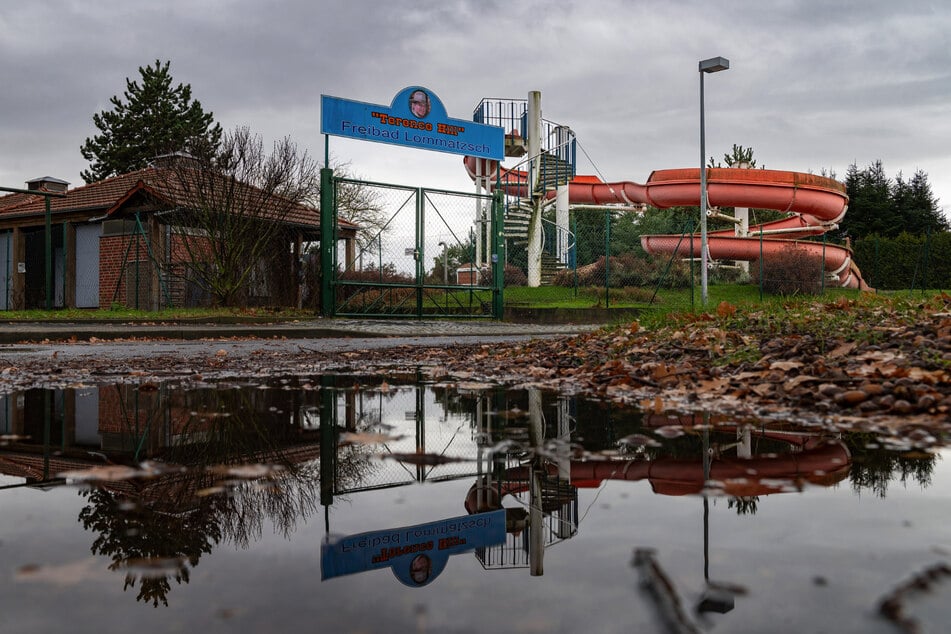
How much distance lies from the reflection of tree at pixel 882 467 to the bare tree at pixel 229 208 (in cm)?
1700

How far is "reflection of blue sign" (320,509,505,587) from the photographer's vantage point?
4.83 feet

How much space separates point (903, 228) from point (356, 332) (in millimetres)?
48933

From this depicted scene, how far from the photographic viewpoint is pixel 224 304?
18.1 meters

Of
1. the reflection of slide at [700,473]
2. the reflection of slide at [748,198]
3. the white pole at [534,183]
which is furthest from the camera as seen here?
the reflection of slide at [748,198]

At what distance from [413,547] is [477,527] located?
→ 0.21 m

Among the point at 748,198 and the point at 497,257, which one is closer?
the point at 497,257

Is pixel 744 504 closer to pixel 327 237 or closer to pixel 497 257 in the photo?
pixel 327 237

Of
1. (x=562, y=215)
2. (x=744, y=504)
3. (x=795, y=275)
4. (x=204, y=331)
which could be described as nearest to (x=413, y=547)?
(x=744, y=504)

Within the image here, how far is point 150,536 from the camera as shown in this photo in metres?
1.67

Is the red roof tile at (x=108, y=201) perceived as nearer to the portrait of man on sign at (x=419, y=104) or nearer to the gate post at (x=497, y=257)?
the portrait of man on sign at (x=419, y=104)

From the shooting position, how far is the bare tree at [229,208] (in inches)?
699

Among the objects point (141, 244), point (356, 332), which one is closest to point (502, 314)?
point (356, 332)

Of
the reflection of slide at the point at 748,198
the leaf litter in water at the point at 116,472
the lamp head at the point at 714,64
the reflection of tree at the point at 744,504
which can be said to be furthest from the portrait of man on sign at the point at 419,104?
the reflection of tree at the point at 744,504

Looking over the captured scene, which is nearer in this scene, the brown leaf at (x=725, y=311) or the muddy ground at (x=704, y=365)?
A: the muddy ground at (x=704, y=365)
